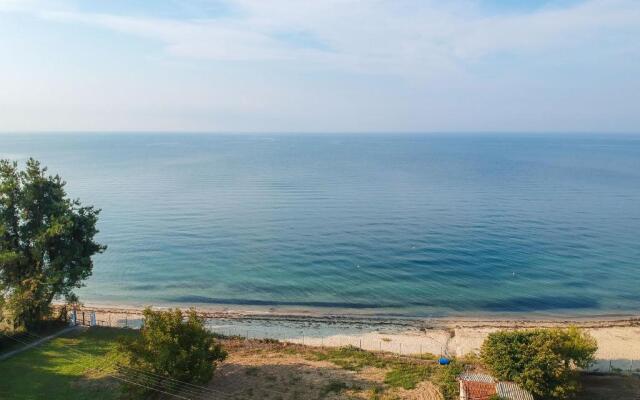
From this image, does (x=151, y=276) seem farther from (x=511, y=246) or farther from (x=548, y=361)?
(x=511, y=246)

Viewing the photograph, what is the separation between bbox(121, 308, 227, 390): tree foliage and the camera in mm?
26953

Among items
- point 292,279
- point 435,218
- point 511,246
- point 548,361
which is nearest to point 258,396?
point 548,361

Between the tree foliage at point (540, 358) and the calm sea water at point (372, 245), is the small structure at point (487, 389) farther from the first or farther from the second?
the calm sea water at point (372, 245)

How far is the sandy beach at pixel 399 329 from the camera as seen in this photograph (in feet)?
132

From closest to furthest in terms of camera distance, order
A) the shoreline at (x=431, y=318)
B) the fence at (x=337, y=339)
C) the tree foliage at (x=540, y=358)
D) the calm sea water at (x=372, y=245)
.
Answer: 1. the tree foliage at (x=540, y=358)
2. the fence at (x=337, y=339)
3. the shoreline at (x=431, y=318)
4. the calm sea water at (x=372, y=245)

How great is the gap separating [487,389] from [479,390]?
0.53 meters

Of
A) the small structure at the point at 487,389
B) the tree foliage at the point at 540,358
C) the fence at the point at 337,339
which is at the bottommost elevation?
the fence at the point at 337,339

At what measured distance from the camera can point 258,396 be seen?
28.1 m

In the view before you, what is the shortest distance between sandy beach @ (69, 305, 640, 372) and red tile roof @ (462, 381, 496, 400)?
432 inches

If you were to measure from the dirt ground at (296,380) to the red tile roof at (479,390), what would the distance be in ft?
6.41

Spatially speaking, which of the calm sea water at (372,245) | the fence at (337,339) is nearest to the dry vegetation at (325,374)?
the fence at (337,339)

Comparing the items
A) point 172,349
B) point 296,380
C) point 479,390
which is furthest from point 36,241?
point 479,390

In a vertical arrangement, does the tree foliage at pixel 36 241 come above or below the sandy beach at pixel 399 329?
above

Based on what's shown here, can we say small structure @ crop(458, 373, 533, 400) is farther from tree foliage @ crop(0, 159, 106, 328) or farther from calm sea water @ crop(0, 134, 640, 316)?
tree foliage @ crop(0, 159, 106, 328)
